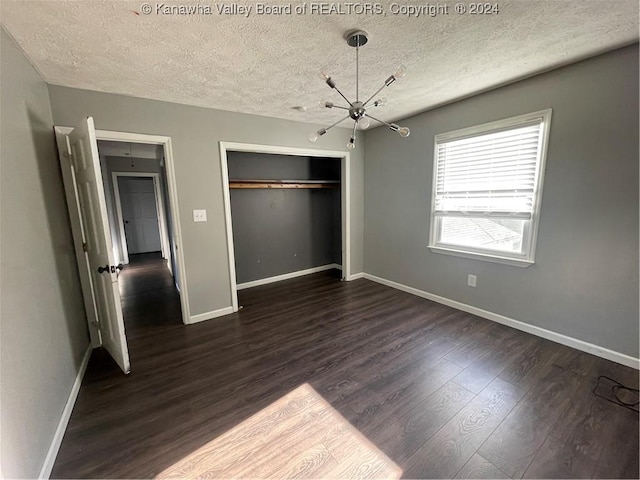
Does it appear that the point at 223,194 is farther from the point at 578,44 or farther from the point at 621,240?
the point at 621,240

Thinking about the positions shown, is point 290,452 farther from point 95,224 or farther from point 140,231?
point 140,231

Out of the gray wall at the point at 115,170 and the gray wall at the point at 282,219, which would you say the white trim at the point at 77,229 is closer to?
the gray wall at the point at 282,219

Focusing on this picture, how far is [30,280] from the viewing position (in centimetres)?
153

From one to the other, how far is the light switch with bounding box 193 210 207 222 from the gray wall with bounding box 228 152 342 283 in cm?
110

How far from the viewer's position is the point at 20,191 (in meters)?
1.55

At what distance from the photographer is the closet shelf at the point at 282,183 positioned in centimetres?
393

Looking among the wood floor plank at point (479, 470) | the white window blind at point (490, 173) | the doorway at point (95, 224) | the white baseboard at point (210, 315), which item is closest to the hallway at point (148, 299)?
the white baseboard at point (210, 315)

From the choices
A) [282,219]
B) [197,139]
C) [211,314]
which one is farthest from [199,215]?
[282,219]

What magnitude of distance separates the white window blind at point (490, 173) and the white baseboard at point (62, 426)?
3928 mm

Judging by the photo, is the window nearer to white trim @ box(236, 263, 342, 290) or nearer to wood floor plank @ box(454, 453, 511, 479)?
wood floor plank @ box(454, 453, 511, 479)

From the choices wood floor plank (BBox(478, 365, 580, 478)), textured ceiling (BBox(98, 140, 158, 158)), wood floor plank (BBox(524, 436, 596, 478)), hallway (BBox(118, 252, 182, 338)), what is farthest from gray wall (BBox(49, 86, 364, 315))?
wood floor plank (BBox(524, 436, 596, 478))

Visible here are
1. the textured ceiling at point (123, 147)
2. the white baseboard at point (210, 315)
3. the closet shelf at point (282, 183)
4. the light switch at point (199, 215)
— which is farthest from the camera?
the textured ceiling at point (123, 147)

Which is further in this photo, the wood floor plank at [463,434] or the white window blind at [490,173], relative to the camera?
the white window blind at [490,173]

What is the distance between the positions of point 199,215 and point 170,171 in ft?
1.81
